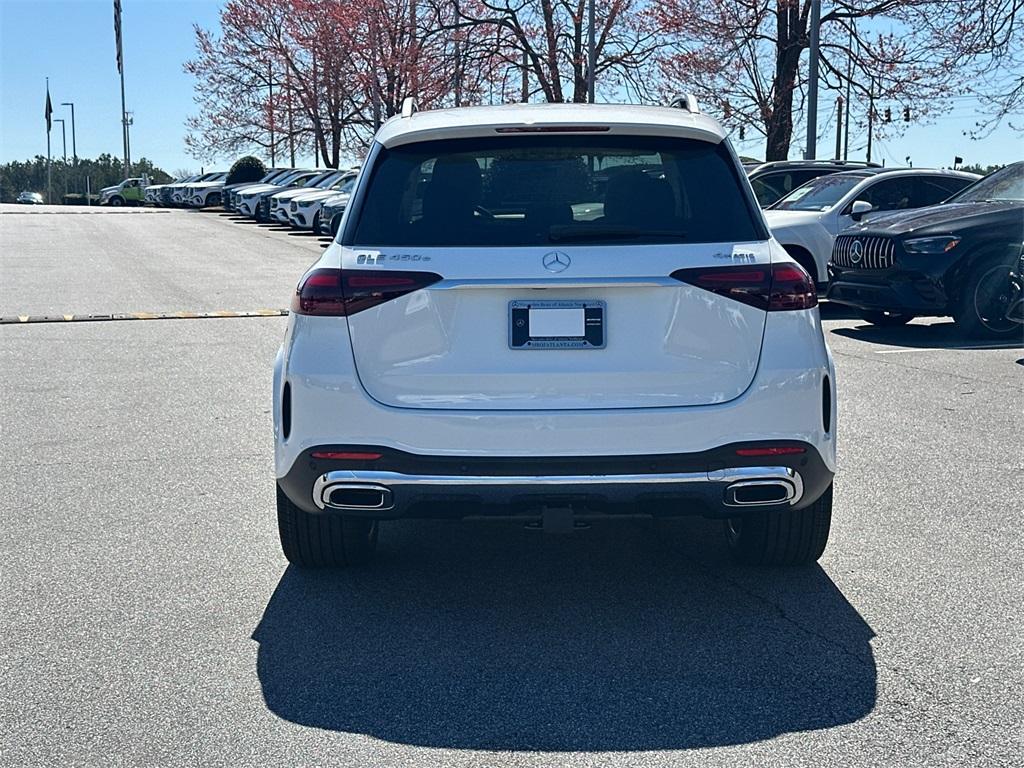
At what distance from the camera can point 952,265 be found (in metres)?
12.6

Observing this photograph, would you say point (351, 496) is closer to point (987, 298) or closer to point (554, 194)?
point (554, 194)

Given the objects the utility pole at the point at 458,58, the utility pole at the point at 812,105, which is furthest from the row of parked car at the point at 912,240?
the utility pole at the point at 458,58

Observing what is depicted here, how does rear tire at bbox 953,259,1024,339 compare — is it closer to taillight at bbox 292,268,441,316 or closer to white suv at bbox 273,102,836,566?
white suv at bbox 273,102,836,566

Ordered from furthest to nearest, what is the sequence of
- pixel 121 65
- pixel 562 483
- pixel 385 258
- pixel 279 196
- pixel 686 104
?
1. pixel 121 65
2. pixel 279 196
3. pixel 686 104
4. pixel 385 258
5. pixel 562 483

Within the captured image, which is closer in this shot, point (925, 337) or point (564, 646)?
point (564, 646)

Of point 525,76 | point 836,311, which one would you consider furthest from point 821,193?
point 525,76

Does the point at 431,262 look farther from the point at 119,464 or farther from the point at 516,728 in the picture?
the point at 119,464

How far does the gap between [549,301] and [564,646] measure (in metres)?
1.14

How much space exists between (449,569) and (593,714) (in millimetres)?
1577

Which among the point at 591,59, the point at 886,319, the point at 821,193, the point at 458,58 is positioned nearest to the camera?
the point at 886,319

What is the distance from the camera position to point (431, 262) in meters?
4.46

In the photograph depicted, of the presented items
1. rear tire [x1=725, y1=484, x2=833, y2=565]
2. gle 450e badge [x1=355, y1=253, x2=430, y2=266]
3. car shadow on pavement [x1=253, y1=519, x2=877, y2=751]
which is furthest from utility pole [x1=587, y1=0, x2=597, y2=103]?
gle 450e badge [x1=355, y1=253, x2=430, y2=266]

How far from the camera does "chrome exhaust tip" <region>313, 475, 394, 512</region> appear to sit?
4.49 meters

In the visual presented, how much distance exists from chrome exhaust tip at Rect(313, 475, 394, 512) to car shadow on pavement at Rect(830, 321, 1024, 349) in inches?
345
